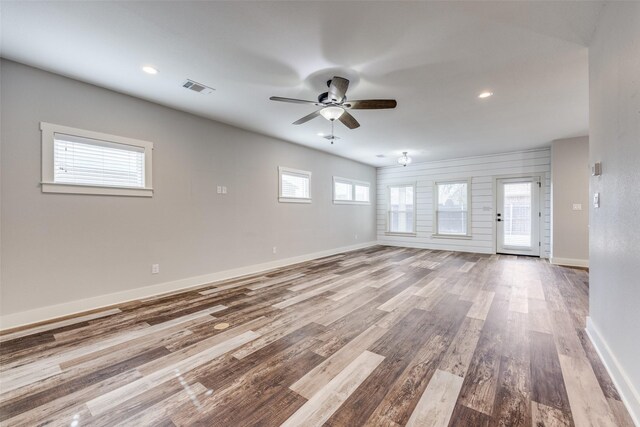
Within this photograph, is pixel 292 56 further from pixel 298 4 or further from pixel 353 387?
pixel 353 387

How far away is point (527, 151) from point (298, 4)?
7.06 metres

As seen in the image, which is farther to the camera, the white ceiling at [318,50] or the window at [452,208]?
the window at [452,208]

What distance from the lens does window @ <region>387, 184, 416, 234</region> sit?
27.5 ft

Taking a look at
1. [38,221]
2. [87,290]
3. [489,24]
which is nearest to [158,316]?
[87,290]

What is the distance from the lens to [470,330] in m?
2.56

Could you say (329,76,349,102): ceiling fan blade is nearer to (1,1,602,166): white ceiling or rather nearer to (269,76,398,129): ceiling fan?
(269,76,398,129): ceiling fan

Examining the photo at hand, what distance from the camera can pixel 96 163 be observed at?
322 cm

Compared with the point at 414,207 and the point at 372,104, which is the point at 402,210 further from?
the point at 372,104

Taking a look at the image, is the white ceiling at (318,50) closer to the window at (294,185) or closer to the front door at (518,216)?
the window at (294,185)

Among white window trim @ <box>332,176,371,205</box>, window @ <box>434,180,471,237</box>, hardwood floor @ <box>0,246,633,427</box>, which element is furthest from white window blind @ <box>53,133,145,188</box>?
window @ <box>434,180,471,237</box>

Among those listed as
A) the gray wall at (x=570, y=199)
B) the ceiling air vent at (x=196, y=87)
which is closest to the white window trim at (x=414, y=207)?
the gray wall at (x=570, y=199)

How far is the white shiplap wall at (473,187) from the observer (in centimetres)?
634

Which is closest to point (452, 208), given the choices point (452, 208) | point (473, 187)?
point (452, 208)

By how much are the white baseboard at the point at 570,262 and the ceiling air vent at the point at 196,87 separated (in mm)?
7456
